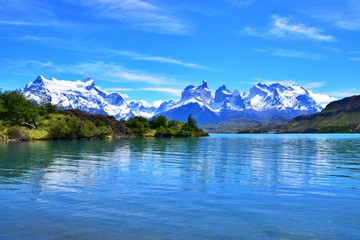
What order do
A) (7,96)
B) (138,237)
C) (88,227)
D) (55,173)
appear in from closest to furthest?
(138,237), (88,227), (55,173), (7,96)

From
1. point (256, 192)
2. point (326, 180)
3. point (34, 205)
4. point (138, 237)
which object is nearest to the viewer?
point (138, 237)

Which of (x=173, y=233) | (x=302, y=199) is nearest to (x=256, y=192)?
(x=302, y=199)

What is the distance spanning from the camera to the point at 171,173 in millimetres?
44406

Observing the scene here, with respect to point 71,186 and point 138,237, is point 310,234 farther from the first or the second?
point 71,186

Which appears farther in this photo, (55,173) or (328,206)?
(55,173)

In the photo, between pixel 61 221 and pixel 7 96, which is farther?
pixel 7 96

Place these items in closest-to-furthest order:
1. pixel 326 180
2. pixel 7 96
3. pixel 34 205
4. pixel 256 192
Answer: pixel 34 205 → pixel 256 192 → pixel 326 180 → pixel 7 96

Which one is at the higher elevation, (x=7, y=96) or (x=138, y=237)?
(x=7, y=96)

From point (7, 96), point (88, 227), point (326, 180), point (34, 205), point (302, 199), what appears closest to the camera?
point (88, 227)

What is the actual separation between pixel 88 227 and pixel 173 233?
16.2 feet

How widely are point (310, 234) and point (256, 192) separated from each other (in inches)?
483

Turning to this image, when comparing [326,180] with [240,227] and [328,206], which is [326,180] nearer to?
[328,206]

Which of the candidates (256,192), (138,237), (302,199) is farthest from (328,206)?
(138,237)

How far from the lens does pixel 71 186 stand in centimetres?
3334
